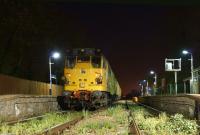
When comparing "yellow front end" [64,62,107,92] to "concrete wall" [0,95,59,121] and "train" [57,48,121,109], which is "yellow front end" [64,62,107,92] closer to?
"train" [57,48,121,109]

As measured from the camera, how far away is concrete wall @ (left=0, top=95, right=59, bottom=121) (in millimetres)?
20905

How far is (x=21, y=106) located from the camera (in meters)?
23.7

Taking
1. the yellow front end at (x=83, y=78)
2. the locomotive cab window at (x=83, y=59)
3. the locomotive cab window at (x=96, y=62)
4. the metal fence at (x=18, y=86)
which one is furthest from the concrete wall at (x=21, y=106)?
the metal fence at (x=18, y=86)

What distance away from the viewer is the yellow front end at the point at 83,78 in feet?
98.7

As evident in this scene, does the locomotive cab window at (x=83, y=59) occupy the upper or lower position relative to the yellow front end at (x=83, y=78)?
upper

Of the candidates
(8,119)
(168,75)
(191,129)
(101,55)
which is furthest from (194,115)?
(168,75)

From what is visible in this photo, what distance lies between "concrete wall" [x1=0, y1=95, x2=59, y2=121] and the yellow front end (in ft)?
6.64

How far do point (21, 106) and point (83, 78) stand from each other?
7367mm

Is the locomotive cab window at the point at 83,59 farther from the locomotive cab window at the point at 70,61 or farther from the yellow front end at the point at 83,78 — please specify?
the locomotive cab window at the point at 70,61

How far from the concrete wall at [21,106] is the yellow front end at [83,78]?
2024mm

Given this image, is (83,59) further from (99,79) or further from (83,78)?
(99,79)

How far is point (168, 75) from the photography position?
94.4 metres

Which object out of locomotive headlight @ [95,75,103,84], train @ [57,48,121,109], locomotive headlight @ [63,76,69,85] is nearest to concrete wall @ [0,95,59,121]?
locomotive headlight @ [63,76,69,85]

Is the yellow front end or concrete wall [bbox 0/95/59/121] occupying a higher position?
the yellow front end
